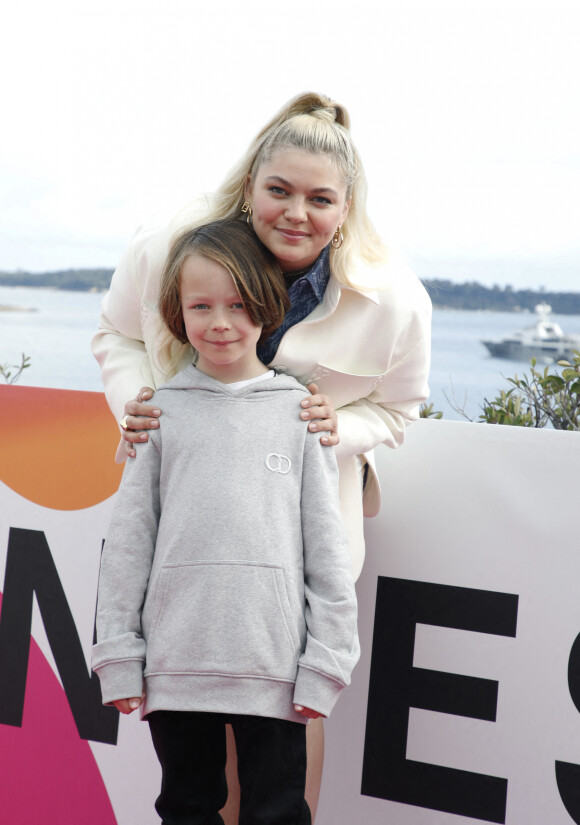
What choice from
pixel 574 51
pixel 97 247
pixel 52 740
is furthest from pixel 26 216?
pixel 52 740

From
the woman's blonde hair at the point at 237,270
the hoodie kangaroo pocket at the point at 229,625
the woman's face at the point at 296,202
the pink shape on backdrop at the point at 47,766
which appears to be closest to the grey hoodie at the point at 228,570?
the hoodie kangaroo pocket at the point at 229,625

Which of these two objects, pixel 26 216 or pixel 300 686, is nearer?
pixel 300 686

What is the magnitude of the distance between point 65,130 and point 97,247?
9.96 ft

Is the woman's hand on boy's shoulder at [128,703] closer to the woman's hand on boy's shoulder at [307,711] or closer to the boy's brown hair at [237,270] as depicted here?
the woman's hand on boy's shoulder at [307,711]

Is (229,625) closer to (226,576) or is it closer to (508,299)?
(226,576)

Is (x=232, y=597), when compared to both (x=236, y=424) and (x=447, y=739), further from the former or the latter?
(x=447, y=739)

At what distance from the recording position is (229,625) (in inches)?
48.4

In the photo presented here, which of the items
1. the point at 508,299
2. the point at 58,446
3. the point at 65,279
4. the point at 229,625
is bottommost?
the point at 229,625

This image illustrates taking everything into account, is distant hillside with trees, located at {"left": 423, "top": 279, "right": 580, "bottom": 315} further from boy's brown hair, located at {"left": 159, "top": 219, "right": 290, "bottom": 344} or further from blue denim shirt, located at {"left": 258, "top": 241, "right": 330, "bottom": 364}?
boy's brown hair, located at {"left": 159, "top": 219, "right": 290, "bottom": 344}

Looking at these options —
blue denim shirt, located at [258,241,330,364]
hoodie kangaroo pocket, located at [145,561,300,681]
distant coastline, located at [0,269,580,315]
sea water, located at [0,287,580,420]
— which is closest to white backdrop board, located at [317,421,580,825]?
blue denim shirt, located at [258,241,330,364]

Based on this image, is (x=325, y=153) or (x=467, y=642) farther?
(x=467, y=642)

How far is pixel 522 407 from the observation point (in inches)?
82.0

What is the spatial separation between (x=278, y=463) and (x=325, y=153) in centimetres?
52

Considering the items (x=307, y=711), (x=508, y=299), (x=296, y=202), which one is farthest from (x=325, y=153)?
(x=508, y=299)
